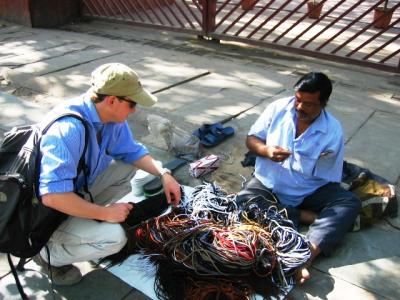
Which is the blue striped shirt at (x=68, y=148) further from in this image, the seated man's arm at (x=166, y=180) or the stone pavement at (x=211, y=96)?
the stone pavement at (x=211, y=96)

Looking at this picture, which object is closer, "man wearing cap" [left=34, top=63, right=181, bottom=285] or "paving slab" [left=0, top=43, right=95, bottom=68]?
"man wearing cap" [left=34, top=63, right=181, bottom=285]

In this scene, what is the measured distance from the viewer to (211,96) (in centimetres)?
459

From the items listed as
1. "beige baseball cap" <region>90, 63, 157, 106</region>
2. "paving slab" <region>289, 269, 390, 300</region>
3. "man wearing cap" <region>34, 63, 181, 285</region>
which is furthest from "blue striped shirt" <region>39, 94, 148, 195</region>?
"paving slab" <region>289, 269, 390, 300</region>

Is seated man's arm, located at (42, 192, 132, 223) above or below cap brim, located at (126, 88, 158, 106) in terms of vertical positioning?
below

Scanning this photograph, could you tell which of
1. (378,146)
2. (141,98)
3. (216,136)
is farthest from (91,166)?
(378,146)

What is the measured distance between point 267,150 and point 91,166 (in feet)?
3.45

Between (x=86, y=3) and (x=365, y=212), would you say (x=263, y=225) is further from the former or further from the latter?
(x=86, y=3)

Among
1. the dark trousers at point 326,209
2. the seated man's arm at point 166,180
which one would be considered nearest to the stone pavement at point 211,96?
the dark trousers at point 326,209

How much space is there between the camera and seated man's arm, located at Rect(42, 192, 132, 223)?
67.5 inches

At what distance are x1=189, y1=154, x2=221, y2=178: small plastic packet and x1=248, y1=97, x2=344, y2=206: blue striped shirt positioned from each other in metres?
0.53

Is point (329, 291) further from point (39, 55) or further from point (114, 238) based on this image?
point (39, 55)

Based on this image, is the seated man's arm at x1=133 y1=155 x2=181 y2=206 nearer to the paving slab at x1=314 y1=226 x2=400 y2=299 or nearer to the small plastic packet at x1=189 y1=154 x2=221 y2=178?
the small plastic packet at x1=189 y1=154 x2=221 y2=178

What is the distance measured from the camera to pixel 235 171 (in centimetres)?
318

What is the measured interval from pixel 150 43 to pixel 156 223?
16.2 ft
